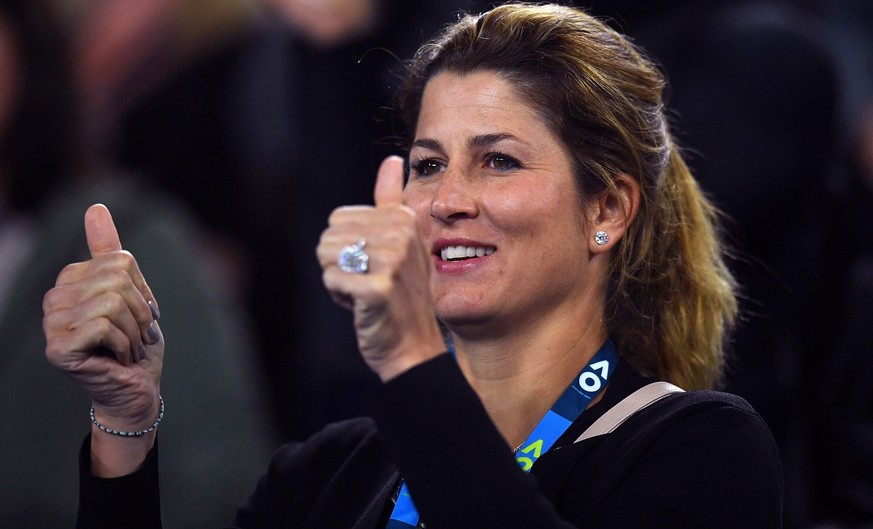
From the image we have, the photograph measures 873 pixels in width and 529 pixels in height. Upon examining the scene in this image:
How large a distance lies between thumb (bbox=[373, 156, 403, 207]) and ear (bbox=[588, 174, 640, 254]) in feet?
2.12

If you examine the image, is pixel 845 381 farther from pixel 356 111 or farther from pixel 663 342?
pixel 356 111

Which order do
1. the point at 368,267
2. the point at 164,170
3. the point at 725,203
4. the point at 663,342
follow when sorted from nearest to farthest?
the point at 368,267 < the point at 663,342 < the point at 725,203 < the point at 164,170

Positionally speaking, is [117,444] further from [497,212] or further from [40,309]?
[497,212]

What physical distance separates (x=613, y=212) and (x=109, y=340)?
2.85 feet

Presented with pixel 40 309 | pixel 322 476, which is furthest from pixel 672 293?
pixel 40 309

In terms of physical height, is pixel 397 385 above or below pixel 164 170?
below

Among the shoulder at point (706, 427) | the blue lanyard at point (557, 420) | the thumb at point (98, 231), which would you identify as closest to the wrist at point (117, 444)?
the thumb at point (98, 231)

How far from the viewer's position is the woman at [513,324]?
60.0 inches

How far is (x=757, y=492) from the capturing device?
1717mm

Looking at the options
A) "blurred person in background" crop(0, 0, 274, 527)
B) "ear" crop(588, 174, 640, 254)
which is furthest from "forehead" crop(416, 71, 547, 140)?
"blurred person in background" crop(0, 0, 274, 527)

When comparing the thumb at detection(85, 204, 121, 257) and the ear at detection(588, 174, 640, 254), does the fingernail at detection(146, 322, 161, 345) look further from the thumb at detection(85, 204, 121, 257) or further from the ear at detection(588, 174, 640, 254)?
the ear at detection(588, 174, 640, 254)

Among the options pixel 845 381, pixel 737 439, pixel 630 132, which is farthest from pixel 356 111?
pixel 737 439

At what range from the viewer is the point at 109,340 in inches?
72.6

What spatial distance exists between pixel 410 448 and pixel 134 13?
228cm
